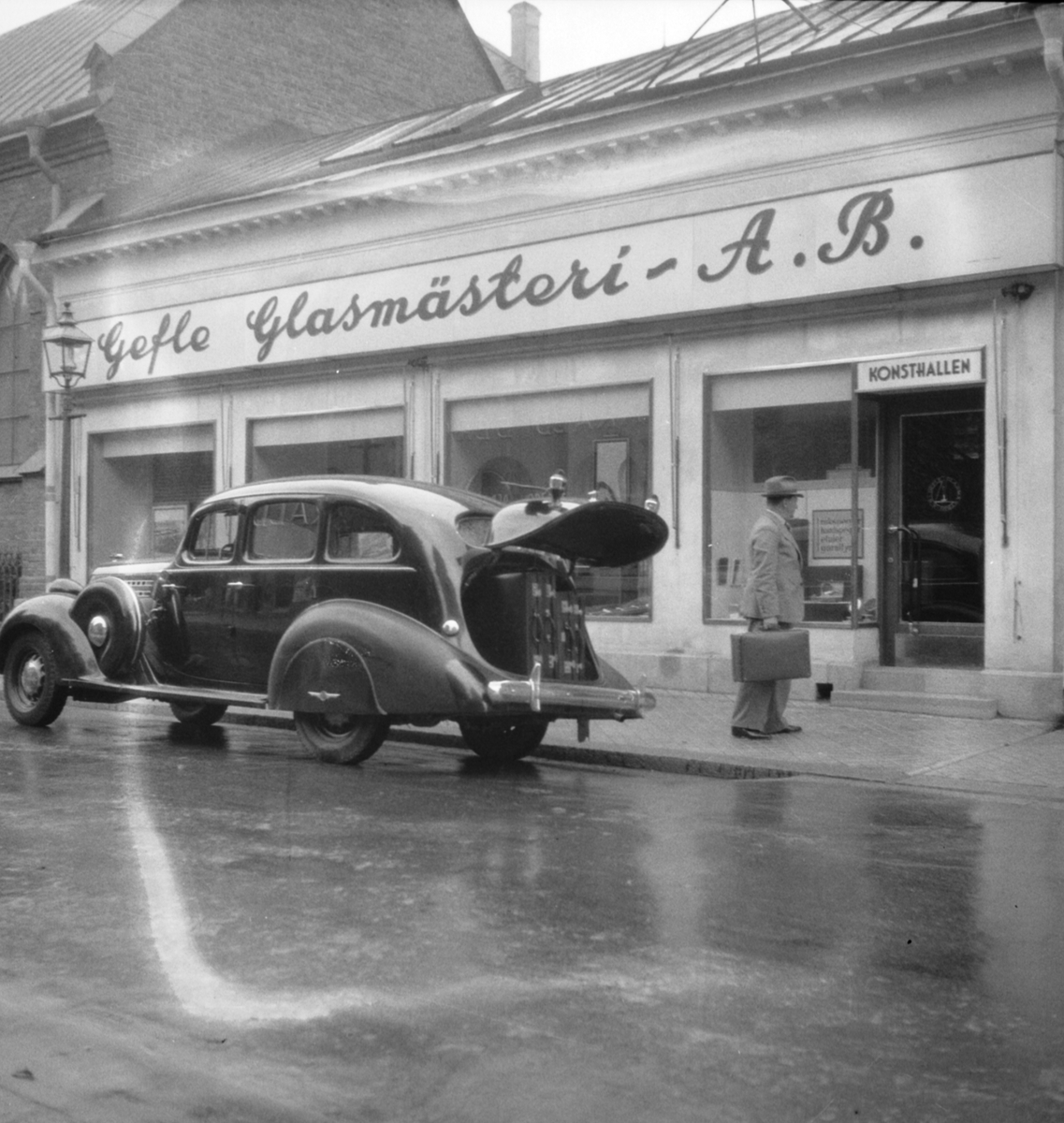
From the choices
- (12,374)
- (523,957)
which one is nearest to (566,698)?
(523,957)

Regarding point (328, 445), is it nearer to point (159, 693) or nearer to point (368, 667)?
point (159, 693)

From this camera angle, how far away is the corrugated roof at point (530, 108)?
45.3ft

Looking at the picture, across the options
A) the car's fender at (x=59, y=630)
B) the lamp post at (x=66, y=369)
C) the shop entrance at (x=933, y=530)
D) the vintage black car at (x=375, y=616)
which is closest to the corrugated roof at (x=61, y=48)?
the lamp post at (x=66, y=369)

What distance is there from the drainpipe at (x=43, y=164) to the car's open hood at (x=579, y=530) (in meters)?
15.4

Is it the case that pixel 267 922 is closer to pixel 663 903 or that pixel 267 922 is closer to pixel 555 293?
pixel 663 903

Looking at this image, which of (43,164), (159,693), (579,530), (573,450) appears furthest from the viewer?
(43,164)

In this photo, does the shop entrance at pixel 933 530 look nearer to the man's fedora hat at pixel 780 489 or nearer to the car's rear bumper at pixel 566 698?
the man's fedora hat at pixel 780 489

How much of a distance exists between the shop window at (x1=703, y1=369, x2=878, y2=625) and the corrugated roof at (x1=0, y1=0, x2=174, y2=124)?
528 inches

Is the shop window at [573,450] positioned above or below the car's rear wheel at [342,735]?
above

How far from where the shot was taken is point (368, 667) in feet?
29.5

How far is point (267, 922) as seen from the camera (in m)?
5.15

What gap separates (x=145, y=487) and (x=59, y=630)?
33.0ft

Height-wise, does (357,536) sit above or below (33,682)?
above

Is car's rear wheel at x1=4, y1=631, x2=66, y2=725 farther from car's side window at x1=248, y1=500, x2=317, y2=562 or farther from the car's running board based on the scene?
car's side window at x1=248, y1=500, x2=317, y2=562
